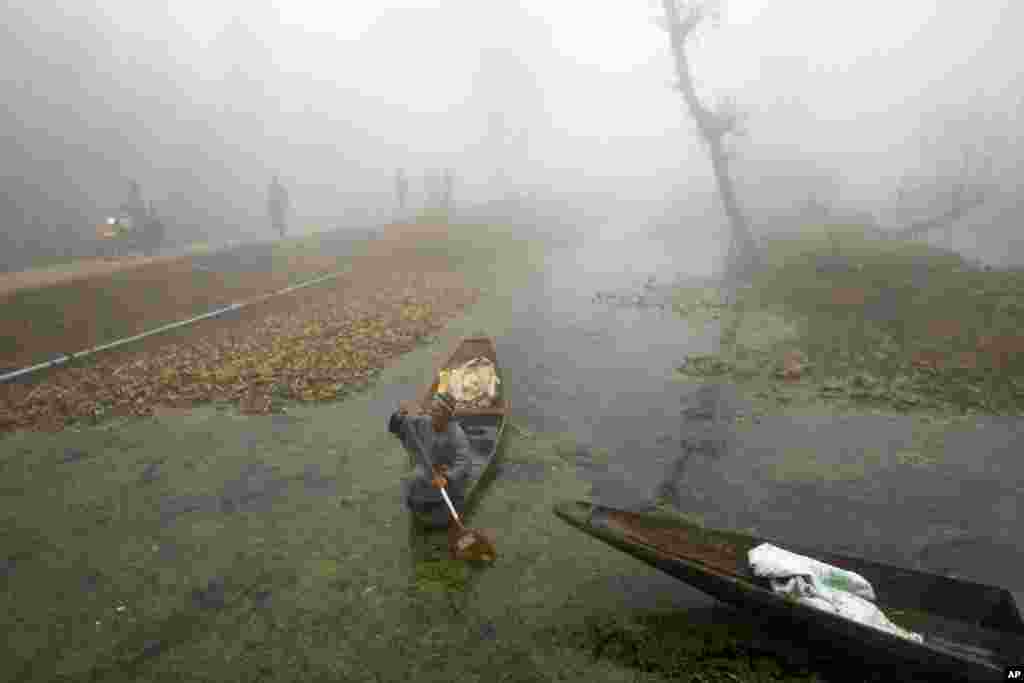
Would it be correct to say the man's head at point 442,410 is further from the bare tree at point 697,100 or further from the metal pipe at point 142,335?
Result: the bare tree at point 697,100

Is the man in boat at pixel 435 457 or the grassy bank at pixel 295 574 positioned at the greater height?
the man in boat at pixel 435 457

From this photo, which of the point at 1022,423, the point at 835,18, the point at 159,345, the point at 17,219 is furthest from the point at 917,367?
the point at 835,18

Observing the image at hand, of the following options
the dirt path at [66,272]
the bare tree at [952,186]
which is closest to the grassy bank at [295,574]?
the dirt path at [66,272]

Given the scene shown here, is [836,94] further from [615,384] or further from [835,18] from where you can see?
[615,384]

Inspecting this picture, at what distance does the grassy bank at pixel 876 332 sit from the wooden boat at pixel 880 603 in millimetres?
7057

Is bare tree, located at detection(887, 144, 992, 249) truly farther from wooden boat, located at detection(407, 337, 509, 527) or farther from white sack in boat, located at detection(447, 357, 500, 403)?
white sack in boat, located at detection(447, 357, 500, 403)

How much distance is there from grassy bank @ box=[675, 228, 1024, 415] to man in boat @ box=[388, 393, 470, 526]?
7977 millimetres

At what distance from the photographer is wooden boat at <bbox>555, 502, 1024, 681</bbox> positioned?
5520 mm

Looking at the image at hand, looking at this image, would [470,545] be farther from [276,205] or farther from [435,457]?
[276,205]

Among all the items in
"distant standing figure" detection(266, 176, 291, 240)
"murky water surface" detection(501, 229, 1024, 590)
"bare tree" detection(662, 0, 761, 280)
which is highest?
"bare tree" detection(662, 0, 761, 280)

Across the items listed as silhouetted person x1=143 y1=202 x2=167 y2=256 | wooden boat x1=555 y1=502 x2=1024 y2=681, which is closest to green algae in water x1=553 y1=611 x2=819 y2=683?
wooden boat x1=555 y1=502 x2=1024 y2=681

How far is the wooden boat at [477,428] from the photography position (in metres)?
8.78

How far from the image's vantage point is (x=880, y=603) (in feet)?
21.6

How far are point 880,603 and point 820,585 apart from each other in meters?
0.93
